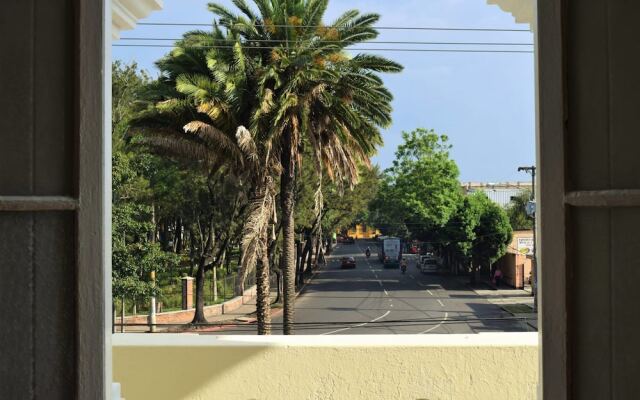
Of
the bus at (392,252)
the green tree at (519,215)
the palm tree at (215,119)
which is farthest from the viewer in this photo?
the bus at (392,252)

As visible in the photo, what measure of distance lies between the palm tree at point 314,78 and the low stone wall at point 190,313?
1421 cm

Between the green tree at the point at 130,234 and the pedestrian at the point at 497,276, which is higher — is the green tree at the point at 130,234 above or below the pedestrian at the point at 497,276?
above

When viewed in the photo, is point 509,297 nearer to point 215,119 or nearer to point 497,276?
point 497,276

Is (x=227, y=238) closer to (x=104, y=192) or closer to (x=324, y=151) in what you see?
(x=324, y=151)

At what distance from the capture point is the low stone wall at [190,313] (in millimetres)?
26500

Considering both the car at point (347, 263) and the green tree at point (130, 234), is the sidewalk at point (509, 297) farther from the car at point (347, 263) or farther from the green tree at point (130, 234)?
the green tree at point (130, 234)

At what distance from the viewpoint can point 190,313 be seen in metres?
27.6

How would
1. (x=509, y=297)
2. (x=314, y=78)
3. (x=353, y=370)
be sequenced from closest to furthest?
(x=353, y=370) < (x=314, y=78) < (x=509, y=297)

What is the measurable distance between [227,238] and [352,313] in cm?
738

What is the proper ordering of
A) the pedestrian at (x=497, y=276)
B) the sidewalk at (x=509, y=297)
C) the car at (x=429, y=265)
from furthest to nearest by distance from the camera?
the car at (x=429, y=265) < the pedestrian at (x=497, y=276) < the sidewalk at (x=509, y=297)

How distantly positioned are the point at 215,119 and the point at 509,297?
27381 millimetres

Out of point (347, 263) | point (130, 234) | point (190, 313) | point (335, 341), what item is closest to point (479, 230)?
point (347, 263)

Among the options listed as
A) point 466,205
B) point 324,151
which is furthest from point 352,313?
Result: point 324,151

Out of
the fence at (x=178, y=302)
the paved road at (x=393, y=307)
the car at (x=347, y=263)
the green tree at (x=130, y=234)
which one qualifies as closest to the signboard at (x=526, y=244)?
the paved road at (x=393, y=307)
